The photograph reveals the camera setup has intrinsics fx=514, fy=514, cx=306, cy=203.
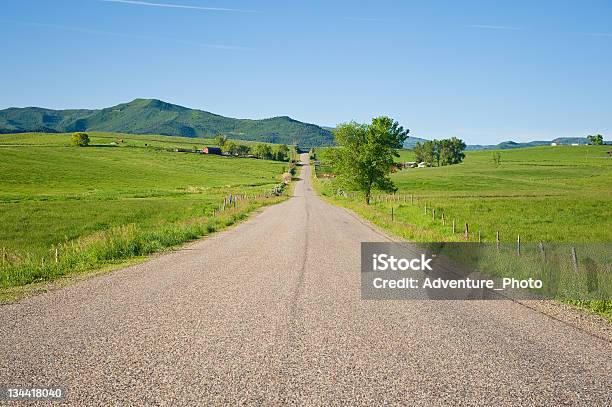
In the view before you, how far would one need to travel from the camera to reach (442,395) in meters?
6.62

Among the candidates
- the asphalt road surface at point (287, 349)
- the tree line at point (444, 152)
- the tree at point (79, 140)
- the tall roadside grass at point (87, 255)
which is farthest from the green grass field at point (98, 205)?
the tree line at point (444, 152)

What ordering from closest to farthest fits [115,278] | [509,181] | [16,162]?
1. [115,278]
2. [16,162]
3. [509,181]

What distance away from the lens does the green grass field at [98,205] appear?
20.5 metres

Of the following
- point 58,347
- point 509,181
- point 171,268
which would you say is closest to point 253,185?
point 509,181

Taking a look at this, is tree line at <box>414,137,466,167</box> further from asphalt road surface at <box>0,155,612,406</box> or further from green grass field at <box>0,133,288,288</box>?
asphalt road surface at <box>0,155,612,406</box>

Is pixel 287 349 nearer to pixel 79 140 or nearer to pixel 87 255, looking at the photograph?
pixel 87 255

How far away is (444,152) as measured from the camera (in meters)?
191

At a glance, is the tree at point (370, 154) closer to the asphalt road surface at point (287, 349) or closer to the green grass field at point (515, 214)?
the green grass field at point (515, 214)

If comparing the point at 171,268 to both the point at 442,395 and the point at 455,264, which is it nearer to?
the point at 455,264

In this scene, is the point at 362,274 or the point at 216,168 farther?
the point at 216,168

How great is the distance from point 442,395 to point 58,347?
612 cm

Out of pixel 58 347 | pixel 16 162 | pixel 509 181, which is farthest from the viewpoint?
pixel 509 181

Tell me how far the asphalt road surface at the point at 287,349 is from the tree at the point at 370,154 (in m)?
44.0

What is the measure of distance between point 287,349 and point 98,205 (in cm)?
5143
